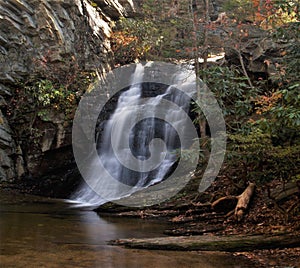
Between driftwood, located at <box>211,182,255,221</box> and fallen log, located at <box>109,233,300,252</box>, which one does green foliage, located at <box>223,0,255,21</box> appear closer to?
driftwood, located at <box>211,182,255,221</box>

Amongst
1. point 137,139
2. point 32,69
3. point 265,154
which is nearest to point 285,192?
point 265,154

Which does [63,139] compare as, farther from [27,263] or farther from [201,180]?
[27,263]

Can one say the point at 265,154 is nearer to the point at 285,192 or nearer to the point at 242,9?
the point at 285,192

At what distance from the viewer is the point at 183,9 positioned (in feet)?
77.7

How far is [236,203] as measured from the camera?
8062 millimetres

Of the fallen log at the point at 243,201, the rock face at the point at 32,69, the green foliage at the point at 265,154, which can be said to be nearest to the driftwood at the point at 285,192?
the green foliage at the point at 265,154

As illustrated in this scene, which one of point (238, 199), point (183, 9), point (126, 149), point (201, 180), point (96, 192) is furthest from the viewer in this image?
point (183, 9)

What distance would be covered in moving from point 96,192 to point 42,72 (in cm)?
619

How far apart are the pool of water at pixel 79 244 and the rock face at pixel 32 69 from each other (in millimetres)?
5489

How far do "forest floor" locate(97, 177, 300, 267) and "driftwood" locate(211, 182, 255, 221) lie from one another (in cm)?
2

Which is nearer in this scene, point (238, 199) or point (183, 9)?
point (238, 199)

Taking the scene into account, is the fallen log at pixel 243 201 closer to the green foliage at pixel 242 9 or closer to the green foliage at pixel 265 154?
the green foliage at pixel 265 154

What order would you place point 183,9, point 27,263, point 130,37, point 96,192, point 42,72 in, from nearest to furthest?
point 27,263 → point 96,192 → point 42,72 → point 130,37 → point 183,9

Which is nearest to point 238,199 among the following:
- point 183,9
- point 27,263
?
point 27,263
